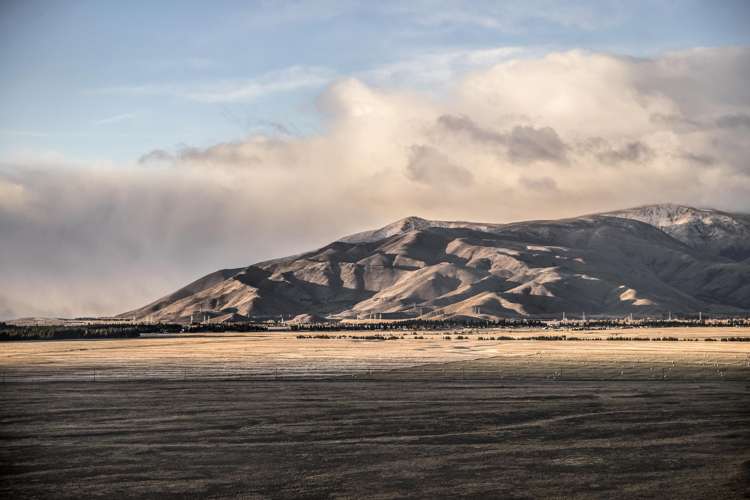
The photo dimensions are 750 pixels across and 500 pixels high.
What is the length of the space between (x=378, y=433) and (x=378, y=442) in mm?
2345

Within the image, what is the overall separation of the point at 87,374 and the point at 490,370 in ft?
104

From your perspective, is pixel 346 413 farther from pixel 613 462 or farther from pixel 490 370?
pixel 490 370

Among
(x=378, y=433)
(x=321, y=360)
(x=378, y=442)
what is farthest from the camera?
(x=321, y=360)

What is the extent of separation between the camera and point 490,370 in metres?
75.9

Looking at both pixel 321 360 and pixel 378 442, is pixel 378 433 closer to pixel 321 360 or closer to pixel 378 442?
pixel 378 442

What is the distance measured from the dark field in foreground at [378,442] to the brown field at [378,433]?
0.11 metres

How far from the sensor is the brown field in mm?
31844

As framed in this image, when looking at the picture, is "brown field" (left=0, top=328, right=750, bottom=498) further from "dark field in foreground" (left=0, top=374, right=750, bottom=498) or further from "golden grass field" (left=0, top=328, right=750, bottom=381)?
"golden grass field" (left=0, top=328, right=750, bottom=381)

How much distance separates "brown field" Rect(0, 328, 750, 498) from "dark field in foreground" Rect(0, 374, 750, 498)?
11 centimetres

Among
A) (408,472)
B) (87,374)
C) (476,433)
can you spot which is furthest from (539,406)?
(87,374)

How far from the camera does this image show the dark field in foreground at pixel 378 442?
1244 inches

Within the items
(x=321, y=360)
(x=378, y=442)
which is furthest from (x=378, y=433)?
(x=321, y=360)

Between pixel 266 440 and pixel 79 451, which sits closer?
pixel 79 451

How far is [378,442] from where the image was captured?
3934cm
